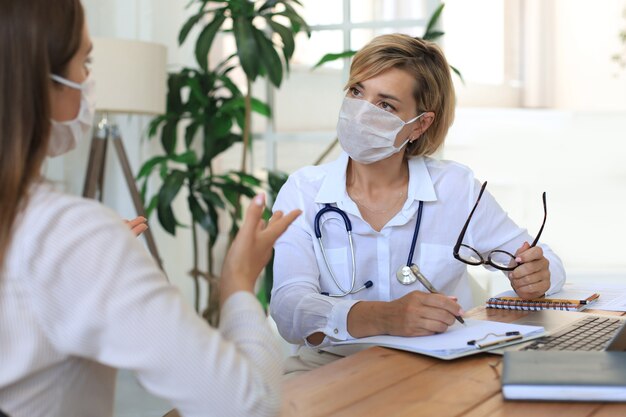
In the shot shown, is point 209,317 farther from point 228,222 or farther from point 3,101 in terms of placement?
point 3,101

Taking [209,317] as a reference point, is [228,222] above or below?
above

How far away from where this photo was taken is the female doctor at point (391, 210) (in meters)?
1.87

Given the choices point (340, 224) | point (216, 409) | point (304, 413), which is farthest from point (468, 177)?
point (216, 409)

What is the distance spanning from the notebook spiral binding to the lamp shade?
78.2 inches

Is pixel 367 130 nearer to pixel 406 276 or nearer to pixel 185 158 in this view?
pixel 406 276

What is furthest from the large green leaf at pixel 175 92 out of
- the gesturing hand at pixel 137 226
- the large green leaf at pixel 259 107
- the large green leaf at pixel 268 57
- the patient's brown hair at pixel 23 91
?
the patient's brown hair at pixel 23 91

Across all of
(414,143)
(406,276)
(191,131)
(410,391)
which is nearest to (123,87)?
(191,131)

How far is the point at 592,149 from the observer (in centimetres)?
461

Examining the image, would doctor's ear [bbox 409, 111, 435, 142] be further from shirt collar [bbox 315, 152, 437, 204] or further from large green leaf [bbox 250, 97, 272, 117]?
large green leaf [bbox 250, 97, 272, 117]

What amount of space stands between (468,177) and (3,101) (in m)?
1.44

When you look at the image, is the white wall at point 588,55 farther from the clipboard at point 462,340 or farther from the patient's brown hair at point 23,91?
Answer: the patient's brown hair at point 23,91

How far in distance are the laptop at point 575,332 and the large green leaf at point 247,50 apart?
1988 millimetres

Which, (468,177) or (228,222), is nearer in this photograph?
(468,177)

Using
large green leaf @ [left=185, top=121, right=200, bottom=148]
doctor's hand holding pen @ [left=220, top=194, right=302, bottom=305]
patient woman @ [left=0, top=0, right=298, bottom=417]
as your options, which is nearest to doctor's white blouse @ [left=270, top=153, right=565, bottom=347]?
doctor's hand holding pen @ [left=220, top=194, right=302, bottom=305]
